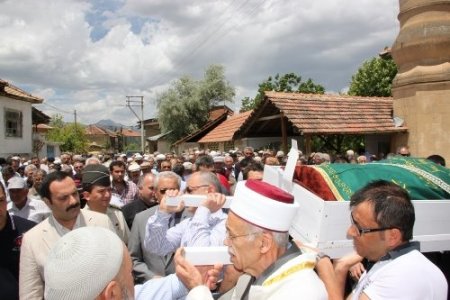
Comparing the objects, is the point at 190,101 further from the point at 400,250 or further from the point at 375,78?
the point at 400,250

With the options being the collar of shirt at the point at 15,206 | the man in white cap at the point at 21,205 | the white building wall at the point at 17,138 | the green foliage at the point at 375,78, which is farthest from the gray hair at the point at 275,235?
the green foliage at the point at 375,78

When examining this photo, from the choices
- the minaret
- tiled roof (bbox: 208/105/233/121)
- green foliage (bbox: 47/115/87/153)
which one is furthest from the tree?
the minaret

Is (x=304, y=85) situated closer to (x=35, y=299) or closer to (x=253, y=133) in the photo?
(x=253, y=133)

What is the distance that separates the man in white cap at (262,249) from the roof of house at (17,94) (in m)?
19.1

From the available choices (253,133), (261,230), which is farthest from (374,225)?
(253,133)

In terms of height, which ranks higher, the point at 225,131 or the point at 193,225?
the point at 225,131

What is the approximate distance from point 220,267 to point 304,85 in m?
31.8

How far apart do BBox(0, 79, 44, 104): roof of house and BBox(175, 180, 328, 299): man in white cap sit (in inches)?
750

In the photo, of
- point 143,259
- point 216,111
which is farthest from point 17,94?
point 216,111

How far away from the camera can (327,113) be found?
14164 mm

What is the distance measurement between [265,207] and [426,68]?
40.0 ft

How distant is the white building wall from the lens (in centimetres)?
1959

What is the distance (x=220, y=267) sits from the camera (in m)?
2.25

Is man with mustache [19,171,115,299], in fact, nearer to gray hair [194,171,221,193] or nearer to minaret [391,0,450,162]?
gray hair [194,171,221,193]
